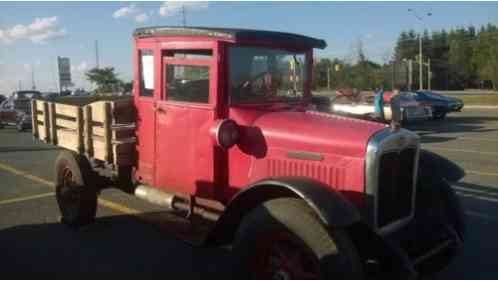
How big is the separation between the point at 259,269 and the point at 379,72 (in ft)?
242

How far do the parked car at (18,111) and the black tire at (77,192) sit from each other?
15.8 metres

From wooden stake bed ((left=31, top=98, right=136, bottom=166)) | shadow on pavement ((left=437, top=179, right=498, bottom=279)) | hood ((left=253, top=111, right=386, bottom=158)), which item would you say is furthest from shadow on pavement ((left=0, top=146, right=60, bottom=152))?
hood ((left=253, top=111, right=386, bottom=158))

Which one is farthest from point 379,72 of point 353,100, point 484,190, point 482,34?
point 484,190

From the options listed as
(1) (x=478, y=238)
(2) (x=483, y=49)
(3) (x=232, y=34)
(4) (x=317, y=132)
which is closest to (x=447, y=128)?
(1) (x=478, y=238)

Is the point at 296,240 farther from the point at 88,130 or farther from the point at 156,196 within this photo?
the point at 88,130

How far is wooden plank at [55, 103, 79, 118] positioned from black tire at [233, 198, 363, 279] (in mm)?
3213

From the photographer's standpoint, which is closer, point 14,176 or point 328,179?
point 328,179

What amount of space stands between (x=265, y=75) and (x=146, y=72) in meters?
1.29

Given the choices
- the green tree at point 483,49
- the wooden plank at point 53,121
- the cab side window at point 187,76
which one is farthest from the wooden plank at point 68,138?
the green tree at point 483,49

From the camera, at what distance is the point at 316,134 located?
13.1 ft

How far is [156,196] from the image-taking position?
495 centimetres

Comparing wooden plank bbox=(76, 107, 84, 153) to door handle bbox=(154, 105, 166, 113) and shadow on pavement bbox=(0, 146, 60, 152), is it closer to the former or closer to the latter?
door handle bbox=(154, 105, 166, 113)

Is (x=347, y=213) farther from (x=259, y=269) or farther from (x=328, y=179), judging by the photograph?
(x=259, y=269)

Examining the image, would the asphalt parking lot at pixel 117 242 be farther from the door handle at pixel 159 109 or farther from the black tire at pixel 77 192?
the door handle at pixel 159 109
